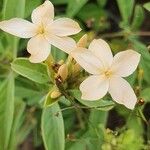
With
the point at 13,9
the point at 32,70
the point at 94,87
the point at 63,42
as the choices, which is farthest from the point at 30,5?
the point at 94,87

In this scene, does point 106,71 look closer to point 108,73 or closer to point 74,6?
point 108,73

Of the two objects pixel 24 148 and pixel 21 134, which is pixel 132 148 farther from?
pixel 24 148

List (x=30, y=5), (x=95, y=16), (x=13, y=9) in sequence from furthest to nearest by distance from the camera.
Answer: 1. (x=95, y=16)
2. (x=30, y=5)
3. (x=13, y=9)

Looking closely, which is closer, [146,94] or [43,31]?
[43,31]

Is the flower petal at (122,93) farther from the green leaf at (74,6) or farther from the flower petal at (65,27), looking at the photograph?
the green leaf at (74,6)

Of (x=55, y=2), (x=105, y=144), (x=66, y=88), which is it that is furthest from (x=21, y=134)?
(x=66, y=88)

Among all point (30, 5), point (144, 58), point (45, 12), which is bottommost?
point (144, 58)
